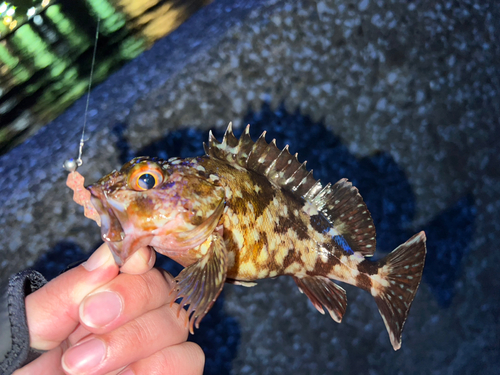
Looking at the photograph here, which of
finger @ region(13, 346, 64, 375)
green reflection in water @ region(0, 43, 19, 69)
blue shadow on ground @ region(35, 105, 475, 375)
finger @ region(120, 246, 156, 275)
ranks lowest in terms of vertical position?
blue shadow on ground @ region(35, 105, 475, 375)

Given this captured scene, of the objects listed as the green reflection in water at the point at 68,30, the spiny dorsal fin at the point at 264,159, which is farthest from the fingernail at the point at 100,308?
the green reflection in water at the point at 68,30

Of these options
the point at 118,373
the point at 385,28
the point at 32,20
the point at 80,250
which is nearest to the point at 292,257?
the point at 118,373

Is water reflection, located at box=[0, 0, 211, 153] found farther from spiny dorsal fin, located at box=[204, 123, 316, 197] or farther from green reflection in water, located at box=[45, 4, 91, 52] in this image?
spiny dorsal fin, located at box=[204, 123, 316, 197]

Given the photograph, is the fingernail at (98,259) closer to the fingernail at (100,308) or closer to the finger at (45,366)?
the fingernail at (100,308)

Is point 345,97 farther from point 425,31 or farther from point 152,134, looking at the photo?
point 152,134

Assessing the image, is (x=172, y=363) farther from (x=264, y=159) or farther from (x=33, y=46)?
(x=33, y=46)

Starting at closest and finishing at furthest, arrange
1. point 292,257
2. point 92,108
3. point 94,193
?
point 94,193
point 292,257
point 92,108

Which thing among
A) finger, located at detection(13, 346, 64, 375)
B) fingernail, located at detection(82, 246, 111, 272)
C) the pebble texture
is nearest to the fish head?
fingernail, located at detection(82, 246, 111, 272)
